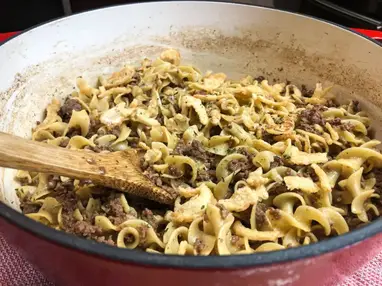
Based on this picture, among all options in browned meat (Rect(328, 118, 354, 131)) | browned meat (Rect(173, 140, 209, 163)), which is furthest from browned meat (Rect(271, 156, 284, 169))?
browned meat (Rect(328, 118, 354, 131))

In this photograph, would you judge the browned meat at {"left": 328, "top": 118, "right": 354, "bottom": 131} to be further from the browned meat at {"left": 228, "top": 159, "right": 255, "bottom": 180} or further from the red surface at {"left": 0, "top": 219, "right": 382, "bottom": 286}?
the red surface at {"left": 0, "top": 219, "right": 382, "bottom": 286}

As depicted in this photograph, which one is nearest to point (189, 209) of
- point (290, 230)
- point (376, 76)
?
point (290, 230)

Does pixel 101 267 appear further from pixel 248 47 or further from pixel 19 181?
pixel 248 47

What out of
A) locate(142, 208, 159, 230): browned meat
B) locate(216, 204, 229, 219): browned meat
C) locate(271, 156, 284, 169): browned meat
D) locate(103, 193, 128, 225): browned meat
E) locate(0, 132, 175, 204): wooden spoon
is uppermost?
locate(0, 132, 175, 204): wooden spoon

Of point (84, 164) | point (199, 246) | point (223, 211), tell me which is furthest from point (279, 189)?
point (84, 164)

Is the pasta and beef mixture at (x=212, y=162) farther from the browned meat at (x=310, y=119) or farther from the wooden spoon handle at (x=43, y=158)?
the wooden spoon handle at (x=43, y=158)

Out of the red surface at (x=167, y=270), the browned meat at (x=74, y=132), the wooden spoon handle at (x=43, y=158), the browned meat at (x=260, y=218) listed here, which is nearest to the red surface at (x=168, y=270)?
the red surface at (x=167, y=270)

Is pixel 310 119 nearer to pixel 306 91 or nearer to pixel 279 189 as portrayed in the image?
pixel 306 91
